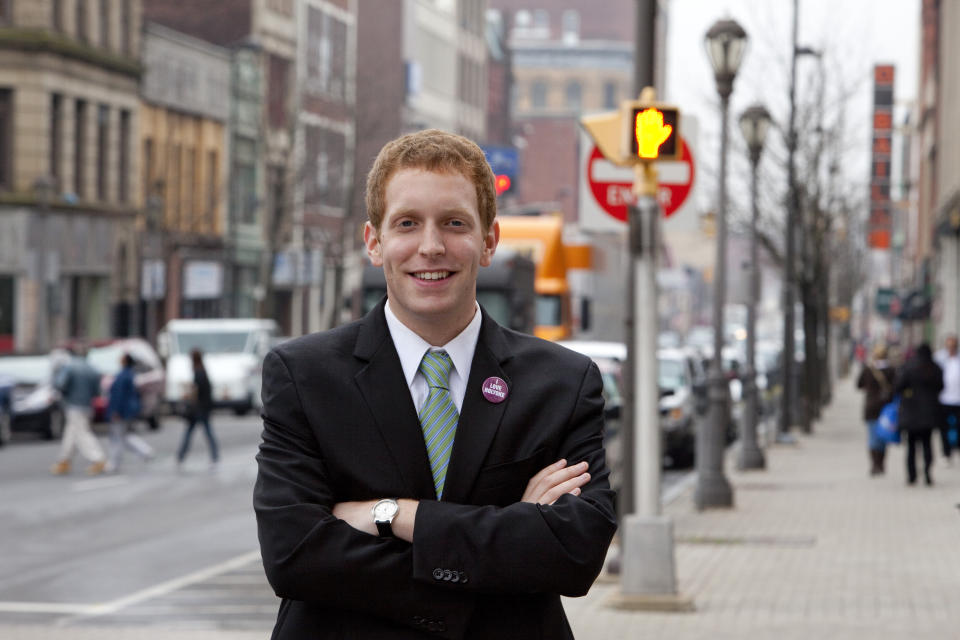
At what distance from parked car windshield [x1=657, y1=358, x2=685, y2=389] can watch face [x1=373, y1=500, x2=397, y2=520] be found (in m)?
26.4

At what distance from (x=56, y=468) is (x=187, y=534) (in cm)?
899

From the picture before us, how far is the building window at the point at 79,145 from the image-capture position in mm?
53312

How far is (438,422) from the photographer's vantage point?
395 centimetres

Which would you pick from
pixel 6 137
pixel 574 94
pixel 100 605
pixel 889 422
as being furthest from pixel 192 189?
pixel 574 94

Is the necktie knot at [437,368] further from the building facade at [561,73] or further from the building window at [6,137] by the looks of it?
the building facade at [561,73]

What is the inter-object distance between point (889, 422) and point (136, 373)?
59.3 ft

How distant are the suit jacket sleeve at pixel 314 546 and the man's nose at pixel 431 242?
38 centimetres

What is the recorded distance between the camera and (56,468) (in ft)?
88.4

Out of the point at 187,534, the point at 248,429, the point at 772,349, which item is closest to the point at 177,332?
the point at 248,429

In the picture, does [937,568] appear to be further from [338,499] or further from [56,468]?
[56,468]

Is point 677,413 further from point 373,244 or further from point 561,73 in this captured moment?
point 561,73

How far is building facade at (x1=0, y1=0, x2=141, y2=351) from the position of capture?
49.8 meters

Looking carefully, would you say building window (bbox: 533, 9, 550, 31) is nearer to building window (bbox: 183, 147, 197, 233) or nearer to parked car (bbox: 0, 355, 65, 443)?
building window (bbox: 183, 147, 197, 233)

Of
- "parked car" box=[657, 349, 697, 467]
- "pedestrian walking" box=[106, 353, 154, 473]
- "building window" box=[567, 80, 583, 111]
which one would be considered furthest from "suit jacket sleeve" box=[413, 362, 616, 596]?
"building window" box=[567, 80, 583, 111]
